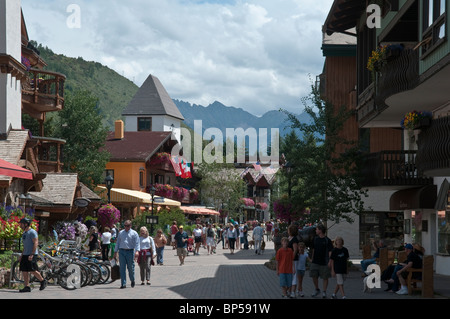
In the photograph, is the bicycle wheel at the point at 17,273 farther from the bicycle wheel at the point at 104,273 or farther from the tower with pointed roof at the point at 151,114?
the tower with pointed roof at the point at 151,114

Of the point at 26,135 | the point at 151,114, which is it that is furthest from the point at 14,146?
the point at 151,114

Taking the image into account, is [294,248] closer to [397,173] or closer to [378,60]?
[378,60]

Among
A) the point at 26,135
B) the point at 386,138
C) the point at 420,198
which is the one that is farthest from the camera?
the point at 386,138

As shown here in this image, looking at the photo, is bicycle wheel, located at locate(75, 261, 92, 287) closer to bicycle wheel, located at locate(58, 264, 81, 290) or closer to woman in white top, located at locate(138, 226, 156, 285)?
bicycle wheel, located at locate(58, 264, 81, 290)

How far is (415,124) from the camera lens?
19.9 m

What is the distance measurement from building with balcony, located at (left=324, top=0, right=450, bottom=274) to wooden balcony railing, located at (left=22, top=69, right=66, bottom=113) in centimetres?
1600

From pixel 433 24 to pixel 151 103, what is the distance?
94.6 meters

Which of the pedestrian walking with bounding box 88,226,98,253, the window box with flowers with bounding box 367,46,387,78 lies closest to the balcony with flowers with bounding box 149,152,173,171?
the pedestrian walking with bounding box 88,226,98,253

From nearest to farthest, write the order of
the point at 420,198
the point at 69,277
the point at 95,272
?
the point at 69,277 → the point at 95,272 → the point at 420,198

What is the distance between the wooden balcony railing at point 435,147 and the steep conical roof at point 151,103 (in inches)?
3523

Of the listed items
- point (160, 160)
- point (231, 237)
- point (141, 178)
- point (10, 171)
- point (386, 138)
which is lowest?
point (231, 237)

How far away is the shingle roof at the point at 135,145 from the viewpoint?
234 feet

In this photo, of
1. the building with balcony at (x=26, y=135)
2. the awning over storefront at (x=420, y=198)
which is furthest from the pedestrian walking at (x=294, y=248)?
the building with balcony at (x=26, y=135)

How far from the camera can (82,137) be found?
58.0 metres
